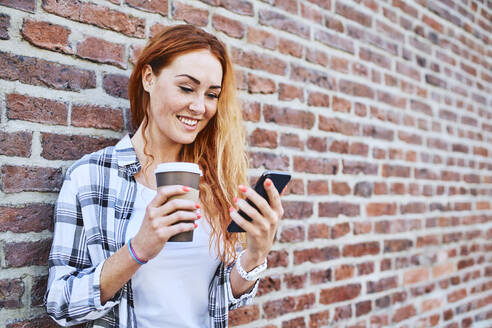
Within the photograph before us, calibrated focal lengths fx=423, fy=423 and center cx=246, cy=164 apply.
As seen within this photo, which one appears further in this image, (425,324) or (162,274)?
(425,324)

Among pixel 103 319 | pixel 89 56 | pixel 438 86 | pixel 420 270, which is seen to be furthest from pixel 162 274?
pixel 438 86

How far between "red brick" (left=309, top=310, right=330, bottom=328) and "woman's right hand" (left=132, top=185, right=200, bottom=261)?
4.04 ft

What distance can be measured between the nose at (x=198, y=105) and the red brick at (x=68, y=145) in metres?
0.36

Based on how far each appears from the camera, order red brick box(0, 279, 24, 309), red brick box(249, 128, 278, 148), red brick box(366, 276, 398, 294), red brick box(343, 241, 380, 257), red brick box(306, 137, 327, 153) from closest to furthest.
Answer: red brick box(0, 279, 24, 309) → red brick box(249, 128, 278, 148) → red brick box(306, 137, 327, 153) → red brick box(343, 241, 380, 257) → red brick box(366, 276, 398, 294)

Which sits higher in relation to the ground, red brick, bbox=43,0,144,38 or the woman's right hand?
red brick, bbox=43,0,144,38

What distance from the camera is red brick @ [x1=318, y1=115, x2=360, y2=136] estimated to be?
2.15 m

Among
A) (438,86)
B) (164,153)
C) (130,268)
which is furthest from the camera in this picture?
(438,86)

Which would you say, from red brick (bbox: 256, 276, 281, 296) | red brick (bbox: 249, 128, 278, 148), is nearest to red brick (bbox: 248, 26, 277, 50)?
red brick (bbox: 249, 128, 278, 148)

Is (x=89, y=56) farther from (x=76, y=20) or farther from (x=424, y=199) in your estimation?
(x=424, y=199)

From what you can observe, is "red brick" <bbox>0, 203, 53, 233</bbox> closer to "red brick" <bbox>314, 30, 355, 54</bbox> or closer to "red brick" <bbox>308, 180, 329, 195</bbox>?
"red brick" <bbox>308, 180, 329, 195</bbox>

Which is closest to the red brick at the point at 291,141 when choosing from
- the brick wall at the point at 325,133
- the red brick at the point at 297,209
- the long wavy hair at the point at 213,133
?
the brick wall at the point at 325,133

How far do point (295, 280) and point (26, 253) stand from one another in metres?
1.17

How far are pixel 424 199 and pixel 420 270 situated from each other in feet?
1.44

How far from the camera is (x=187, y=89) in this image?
1398 millimetres
